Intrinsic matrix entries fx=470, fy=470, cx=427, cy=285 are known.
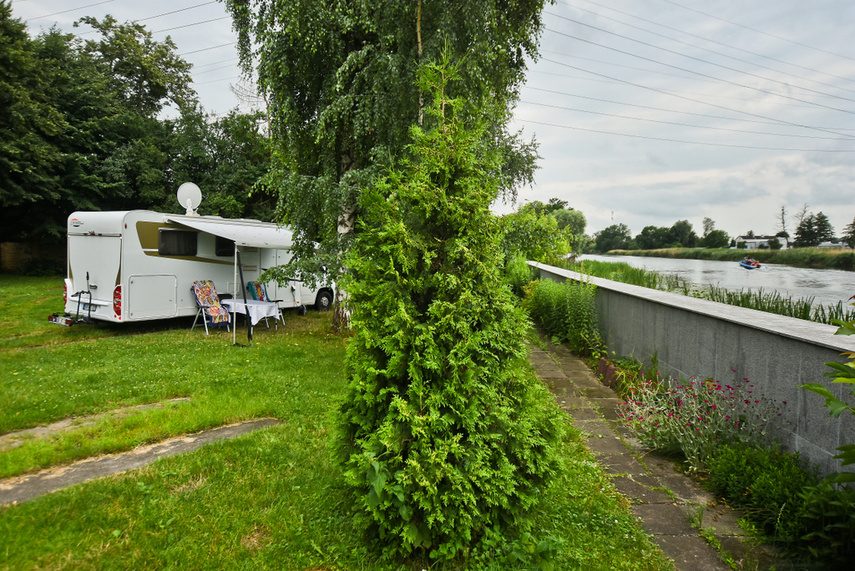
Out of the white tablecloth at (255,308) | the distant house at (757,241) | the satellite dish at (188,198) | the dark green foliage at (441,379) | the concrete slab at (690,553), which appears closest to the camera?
the dark green foliage at (441,379)

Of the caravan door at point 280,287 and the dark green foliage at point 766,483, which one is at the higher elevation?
the caravan door at point 280,287

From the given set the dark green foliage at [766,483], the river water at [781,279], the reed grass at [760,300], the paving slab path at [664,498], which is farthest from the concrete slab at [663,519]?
the river water at [781,279]

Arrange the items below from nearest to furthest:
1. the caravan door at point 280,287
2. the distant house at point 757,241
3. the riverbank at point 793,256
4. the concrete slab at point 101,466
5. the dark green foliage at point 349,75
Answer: the concrete slab at point 101,466
the riverbank at point 793,256
the dark green foliage at point 349,75
the distant house at point 757,241
the caravan door at point 280,287

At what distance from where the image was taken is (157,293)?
9805 millimetres

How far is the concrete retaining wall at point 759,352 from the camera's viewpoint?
9.89 ft

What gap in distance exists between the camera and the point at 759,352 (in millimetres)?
3699

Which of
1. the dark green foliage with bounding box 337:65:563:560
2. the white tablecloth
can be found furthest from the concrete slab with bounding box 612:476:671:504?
the white tablecloth

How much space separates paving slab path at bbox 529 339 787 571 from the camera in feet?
8.98

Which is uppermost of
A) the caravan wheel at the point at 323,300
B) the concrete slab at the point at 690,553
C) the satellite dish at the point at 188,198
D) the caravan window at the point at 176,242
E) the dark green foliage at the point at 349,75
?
the dark green foliage at the point at 349,75

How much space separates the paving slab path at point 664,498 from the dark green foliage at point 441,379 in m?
0.50

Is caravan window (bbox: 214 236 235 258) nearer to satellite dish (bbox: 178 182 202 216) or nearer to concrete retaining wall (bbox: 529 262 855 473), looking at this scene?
satellite dish (bbox: 178 182 202 216)

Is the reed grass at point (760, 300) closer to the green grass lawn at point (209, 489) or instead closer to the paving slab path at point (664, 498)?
the paving slab path at point (664, 498)

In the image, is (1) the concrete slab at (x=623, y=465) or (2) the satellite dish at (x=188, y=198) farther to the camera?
(2) the satellite dish at (x=188, y=198)

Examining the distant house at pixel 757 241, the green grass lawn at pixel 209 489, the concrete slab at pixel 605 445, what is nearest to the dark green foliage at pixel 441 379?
the green grass lawn at pixel 209 489
